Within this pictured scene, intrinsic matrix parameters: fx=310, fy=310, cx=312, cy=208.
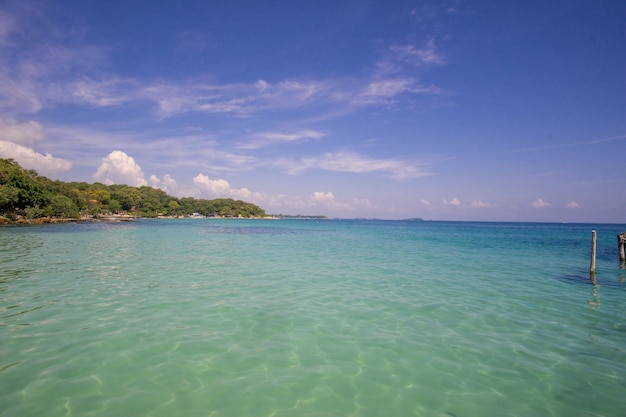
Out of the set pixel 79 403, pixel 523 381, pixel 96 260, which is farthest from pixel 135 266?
pixel 523 381

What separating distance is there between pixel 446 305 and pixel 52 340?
10501 millimetres

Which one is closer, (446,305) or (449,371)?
(449,371)

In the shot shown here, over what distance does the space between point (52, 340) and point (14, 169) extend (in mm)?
77944

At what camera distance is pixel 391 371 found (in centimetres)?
581

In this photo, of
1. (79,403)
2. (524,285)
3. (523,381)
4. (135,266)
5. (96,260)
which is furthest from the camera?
(96,260)

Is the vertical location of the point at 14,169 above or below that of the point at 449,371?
above

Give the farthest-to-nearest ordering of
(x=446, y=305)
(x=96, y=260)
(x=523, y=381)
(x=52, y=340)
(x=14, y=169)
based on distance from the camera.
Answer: (x=14, y=169), (x=96, y=260), (x=446, y=305), (x=52, y=340), (x=523, y=381)

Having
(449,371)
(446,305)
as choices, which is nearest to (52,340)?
(449,371)

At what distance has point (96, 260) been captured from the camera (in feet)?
58.1

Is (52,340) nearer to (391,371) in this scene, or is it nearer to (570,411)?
(391,371)

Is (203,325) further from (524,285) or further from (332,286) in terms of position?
(524,285)

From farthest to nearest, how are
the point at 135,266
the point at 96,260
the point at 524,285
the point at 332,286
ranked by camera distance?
the point at 96,260 < the point at 135,266 < the point at 524,285 < the point at 332,286

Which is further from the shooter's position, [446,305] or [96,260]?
[96,260]

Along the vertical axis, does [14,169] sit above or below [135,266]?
above
